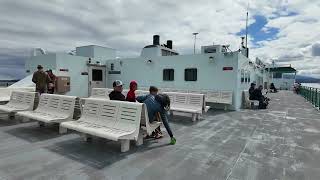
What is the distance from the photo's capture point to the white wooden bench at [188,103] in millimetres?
7344

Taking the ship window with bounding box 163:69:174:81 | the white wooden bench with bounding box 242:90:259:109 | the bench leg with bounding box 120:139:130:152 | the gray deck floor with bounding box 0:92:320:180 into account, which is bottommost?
the gray deck floor with bounding box 0:92:320:180

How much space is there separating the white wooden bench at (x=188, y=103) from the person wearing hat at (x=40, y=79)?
4416 mm

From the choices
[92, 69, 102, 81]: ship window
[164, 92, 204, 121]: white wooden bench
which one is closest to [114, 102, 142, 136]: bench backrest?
[164, 92, 204, 121]: white wooden bench

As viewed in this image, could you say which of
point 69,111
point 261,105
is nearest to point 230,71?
point 261,105

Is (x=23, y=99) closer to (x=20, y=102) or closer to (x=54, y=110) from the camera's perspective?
(x=20, y=102)

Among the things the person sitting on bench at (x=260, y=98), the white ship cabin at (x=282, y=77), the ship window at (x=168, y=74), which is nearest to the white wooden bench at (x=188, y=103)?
the ship window at (x=168, y=74)

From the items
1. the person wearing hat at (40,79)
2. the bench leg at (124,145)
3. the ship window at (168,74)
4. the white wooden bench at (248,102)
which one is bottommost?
the bench leg at (124,145)

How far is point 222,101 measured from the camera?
1009 centimetres

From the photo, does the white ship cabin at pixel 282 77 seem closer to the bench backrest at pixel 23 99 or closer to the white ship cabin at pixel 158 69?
the white ship cabin at pixel 158 69

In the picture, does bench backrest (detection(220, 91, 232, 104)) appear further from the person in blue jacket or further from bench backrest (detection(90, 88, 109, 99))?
the person in blue jacket

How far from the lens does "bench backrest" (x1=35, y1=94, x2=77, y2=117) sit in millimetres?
5320

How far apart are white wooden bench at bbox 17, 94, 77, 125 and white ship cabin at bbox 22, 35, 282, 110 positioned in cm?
625

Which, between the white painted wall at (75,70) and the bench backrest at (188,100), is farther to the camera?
the white painted wall at (75,70)

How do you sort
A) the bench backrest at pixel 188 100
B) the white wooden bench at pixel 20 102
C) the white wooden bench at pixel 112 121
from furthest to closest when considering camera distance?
the bench backrest at pixel 188 100 < the white wooden bench at pixel 20 102 < the white wooden bench at pixel 112 121
